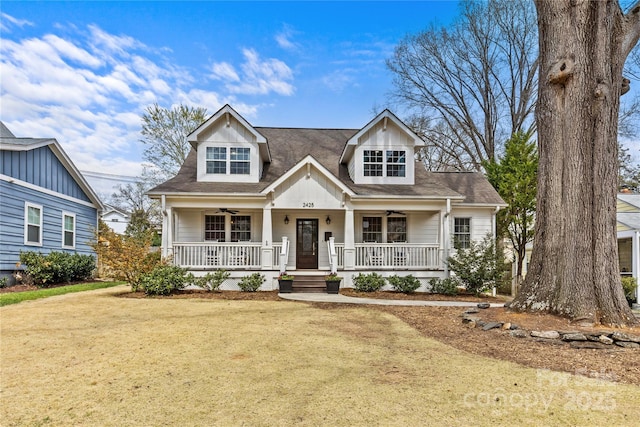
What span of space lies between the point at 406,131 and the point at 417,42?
1441 cm

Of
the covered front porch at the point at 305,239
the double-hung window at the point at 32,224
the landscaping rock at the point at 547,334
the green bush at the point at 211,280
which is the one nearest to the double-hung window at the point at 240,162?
the covered front porch at the point at 305,239

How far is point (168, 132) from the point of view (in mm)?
27750

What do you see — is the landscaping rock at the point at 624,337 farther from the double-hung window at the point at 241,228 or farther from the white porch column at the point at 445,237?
the double-hung window at the point at 241,228

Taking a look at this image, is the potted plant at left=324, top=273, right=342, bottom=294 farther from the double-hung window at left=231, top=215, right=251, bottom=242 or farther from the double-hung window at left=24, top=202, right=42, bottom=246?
the double-hung window at left=24, top=202, right=42, bottom=246

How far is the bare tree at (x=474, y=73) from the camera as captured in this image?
78.5 feet

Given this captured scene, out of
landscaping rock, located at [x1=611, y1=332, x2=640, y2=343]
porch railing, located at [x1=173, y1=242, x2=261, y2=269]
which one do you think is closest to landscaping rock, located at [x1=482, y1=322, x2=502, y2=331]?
landscaping rock, located at [x1=611, y1=332, x2=640, y2=343]

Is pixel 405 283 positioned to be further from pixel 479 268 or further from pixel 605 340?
pixel 605 340

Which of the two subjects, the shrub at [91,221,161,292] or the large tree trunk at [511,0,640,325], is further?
the shrub at [91,221,161,292]

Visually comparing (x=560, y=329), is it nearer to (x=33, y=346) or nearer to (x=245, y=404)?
(x=245, y=404)

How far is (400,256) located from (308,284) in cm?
378

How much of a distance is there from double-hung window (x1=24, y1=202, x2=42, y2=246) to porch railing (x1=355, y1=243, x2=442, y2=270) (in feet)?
41.6

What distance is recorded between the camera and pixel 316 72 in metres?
22.1

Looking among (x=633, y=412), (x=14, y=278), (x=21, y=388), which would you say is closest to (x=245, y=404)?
(x=21, y=388)

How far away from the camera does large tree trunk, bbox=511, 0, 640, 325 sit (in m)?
7.00
